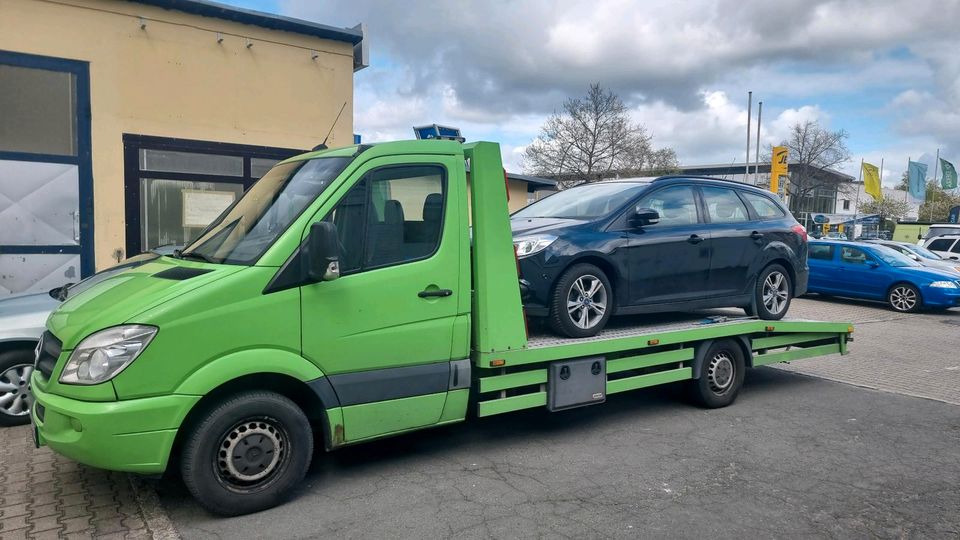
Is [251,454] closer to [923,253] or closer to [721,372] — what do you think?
[721,372]

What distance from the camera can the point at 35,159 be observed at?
29.7 ft

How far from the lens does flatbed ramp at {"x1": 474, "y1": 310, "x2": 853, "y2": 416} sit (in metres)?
5.13

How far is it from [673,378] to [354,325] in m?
3.36

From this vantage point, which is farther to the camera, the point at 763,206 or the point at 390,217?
the point at 763,206

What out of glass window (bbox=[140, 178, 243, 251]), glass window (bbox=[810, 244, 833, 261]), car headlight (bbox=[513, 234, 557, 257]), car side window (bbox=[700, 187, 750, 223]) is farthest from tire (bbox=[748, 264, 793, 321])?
glass window (bbox=[810, 244, 833, 261])

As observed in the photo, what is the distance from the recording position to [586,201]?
6.54 m

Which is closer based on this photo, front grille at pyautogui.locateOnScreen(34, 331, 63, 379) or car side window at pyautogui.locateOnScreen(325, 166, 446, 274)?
front grille at pyautogui.locateOnScreen(34, 331, 63, 379)

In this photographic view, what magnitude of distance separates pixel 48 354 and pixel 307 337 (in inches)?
59.6

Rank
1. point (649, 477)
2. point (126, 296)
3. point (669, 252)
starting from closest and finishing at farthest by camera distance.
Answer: point (126, 296) → point (649, 477) → point (669, 252)

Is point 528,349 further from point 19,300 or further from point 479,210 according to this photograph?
point 19,300

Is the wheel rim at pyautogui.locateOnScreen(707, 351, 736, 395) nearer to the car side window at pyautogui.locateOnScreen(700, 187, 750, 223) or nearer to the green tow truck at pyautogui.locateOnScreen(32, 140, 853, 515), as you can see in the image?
the car side window at pyautogui.locateOnScreen(700, 187, 750, 223)

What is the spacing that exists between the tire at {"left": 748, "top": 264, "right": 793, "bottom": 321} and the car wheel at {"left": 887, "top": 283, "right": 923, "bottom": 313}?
9974 millimetres

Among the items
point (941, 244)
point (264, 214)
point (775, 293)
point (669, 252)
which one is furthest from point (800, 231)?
point (941, 244)

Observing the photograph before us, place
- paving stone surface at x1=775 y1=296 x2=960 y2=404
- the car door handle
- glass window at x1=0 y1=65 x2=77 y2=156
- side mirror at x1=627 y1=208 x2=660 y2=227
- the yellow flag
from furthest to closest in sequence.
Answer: the yellow flag
glass window at x1=0 y1=65 x2=77 y2=156
paving stone surface at x1=775 y1=296 x2=960 y2=404
side mirror at x1=627 y1=208 x2=660 y2=227
the car door handle
